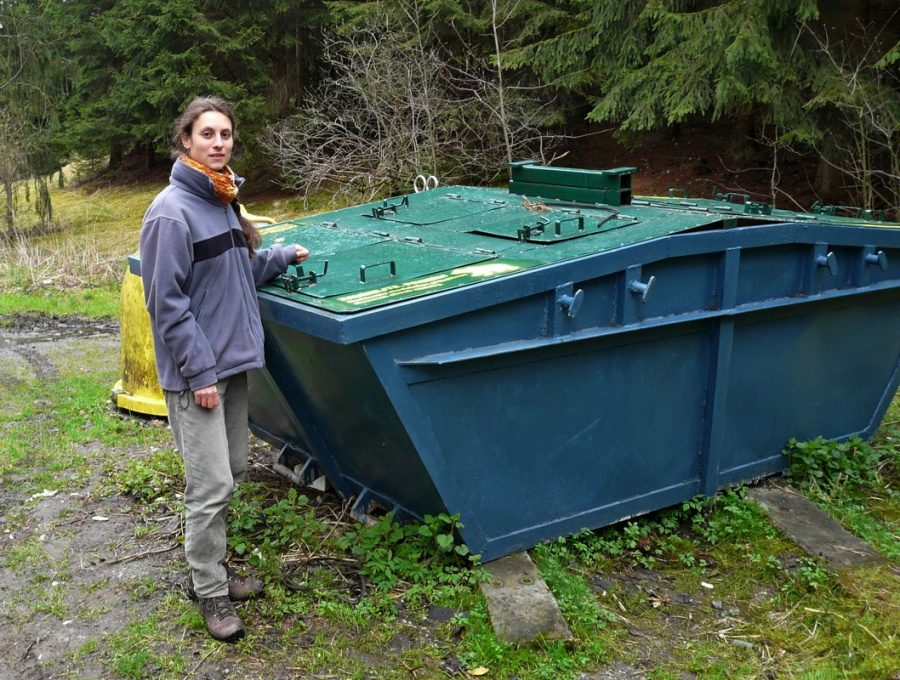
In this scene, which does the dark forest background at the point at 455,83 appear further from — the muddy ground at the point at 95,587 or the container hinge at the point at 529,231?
the muddy ground at the point at 95,587

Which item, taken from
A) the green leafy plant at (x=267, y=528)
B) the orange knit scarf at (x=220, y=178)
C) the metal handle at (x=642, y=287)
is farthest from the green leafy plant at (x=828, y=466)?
the orange knit scarf at (x=220, y=178)

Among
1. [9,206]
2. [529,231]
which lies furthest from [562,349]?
[9,206]

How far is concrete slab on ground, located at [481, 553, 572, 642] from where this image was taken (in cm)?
348

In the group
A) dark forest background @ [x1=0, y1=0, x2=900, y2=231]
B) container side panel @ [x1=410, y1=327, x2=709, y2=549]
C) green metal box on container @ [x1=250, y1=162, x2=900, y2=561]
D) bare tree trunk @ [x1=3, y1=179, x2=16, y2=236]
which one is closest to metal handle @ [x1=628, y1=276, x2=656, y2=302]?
green metal box on container @ [x1=250, y1=162, x2=900, y2=561]

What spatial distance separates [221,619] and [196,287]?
126cm

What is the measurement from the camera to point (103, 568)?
4113 millimetres

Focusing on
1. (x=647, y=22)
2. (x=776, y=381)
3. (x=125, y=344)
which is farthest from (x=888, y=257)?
(x=647, y=22)

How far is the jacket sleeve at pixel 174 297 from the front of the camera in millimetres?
3162

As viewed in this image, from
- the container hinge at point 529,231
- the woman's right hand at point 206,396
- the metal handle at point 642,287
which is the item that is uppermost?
the container hinge at point 529,231

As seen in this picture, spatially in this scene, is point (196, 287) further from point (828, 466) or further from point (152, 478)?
point (828, 466)

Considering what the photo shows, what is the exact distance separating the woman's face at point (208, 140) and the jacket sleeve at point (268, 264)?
0.52 meters

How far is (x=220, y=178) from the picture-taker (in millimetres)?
3322

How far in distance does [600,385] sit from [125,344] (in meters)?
3.60

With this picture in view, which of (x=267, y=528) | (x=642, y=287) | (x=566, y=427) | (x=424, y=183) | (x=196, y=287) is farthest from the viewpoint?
(x=424, y=183)
